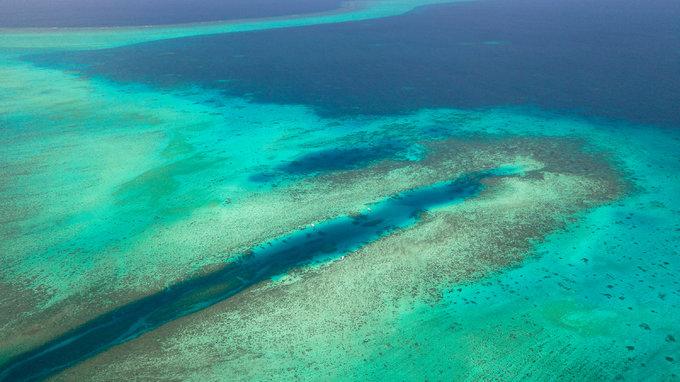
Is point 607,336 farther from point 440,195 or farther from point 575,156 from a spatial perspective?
point 575,156

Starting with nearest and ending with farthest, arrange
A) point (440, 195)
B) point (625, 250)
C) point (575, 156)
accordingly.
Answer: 1. point (625, 250)
2. point (440, 195)
3. point (575, 156)

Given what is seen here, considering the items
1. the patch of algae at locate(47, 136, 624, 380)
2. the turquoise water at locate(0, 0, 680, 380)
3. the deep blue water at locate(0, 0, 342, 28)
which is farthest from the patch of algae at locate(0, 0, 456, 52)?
the patch of algae at locate(47, 136, 624, 380)

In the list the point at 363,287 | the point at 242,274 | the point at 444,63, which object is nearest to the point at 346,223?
the point at 363,287

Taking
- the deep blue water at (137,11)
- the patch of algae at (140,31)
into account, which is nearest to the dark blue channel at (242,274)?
the patch of algae at (140,31)

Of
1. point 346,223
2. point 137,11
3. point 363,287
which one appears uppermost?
point 137,11

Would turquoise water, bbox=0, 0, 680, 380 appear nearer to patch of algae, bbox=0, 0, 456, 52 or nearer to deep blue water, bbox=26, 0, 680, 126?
deep blue water, bbox=26, 0, 680, 126

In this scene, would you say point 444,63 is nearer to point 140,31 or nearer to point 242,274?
point 242,274

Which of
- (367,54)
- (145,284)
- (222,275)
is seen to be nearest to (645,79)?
(367,54)
